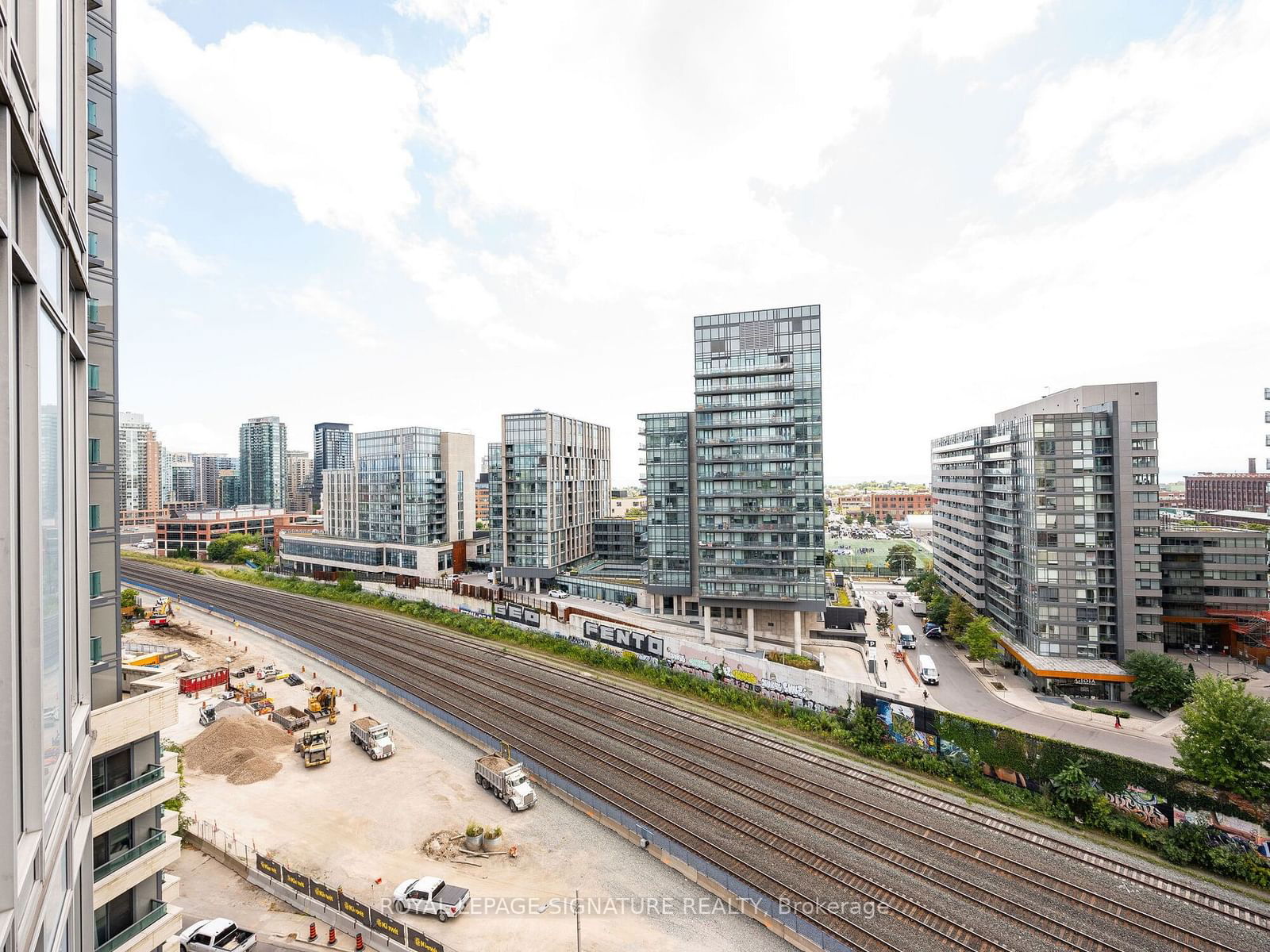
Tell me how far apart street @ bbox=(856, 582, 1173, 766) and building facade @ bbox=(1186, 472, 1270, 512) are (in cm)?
11705

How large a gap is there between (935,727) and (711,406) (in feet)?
A: 115

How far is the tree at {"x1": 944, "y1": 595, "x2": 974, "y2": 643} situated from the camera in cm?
5841

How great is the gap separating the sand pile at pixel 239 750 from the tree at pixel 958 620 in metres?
60.9

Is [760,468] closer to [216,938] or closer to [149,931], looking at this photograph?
[216,938]

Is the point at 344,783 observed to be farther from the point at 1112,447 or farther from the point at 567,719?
the point at 1112,447

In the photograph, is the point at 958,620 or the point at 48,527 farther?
the point at 958,620

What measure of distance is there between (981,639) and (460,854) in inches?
1812

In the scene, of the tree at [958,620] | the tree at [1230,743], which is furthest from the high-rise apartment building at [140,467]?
the tree at [1230,743]

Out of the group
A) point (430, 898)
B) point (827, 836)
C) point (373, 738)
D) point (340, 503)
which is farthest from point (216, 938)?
point (340, 503)

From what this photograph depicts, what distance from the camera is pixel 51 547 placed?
8367 mm

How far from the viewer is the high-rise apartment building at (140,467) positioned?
171250 mm

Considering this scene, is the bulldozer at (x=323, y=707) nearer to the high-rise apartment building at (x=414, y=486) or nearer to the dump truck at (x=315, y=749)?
the dump truck at (x=315, y=749)

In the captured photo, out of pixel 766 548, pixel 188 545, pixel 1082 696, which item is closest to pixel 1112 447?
pixel 1082 696

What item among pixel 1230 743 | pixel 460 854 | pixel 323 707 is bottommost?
pixel 460 854
